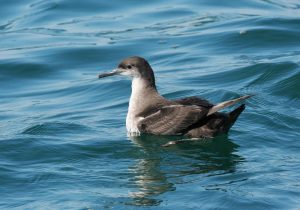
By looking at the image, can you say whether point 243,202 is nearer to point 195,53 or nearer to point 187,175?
point 187,175

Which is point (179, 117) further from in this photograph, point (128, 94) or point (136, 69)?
point (128, 94)

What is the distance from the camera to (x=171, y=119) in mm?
10930

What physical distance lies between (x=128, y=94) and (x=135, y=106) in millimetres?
2768

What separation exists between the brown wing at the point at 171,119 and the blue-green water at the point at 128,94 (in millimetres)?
196

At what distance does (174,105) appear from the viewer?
11.0 metres

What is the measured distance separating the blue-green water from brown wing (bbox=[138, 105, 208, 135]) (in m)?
0.20

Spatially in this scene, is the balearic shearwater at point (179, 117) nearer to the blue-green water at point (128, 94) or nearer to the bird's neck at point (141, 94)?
the bird's neck at point (141, 94)

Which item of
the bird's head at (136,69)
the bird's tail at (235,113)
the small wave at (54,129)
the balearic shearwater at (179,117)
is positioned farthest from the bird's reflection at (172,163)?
the small wave at (54,129)

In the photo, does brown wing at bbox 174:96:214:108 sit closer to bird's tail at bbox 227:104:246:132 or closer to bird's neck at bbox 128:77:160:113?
bird's tail at bbox 227:104:246:132

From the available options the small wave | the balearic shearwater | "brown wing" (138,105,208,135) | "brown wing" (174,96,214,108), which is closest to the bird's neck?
the balearic shearwater

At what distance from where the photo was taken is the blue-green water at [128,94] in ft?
30.9

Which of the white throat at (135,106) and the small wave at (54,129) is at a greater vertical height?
the white throat at (135,106)

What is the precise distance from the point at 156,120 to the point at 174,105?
282 mm

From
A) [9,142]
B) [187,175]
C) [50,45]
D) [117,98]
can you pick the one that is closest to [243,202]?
[187,175]
